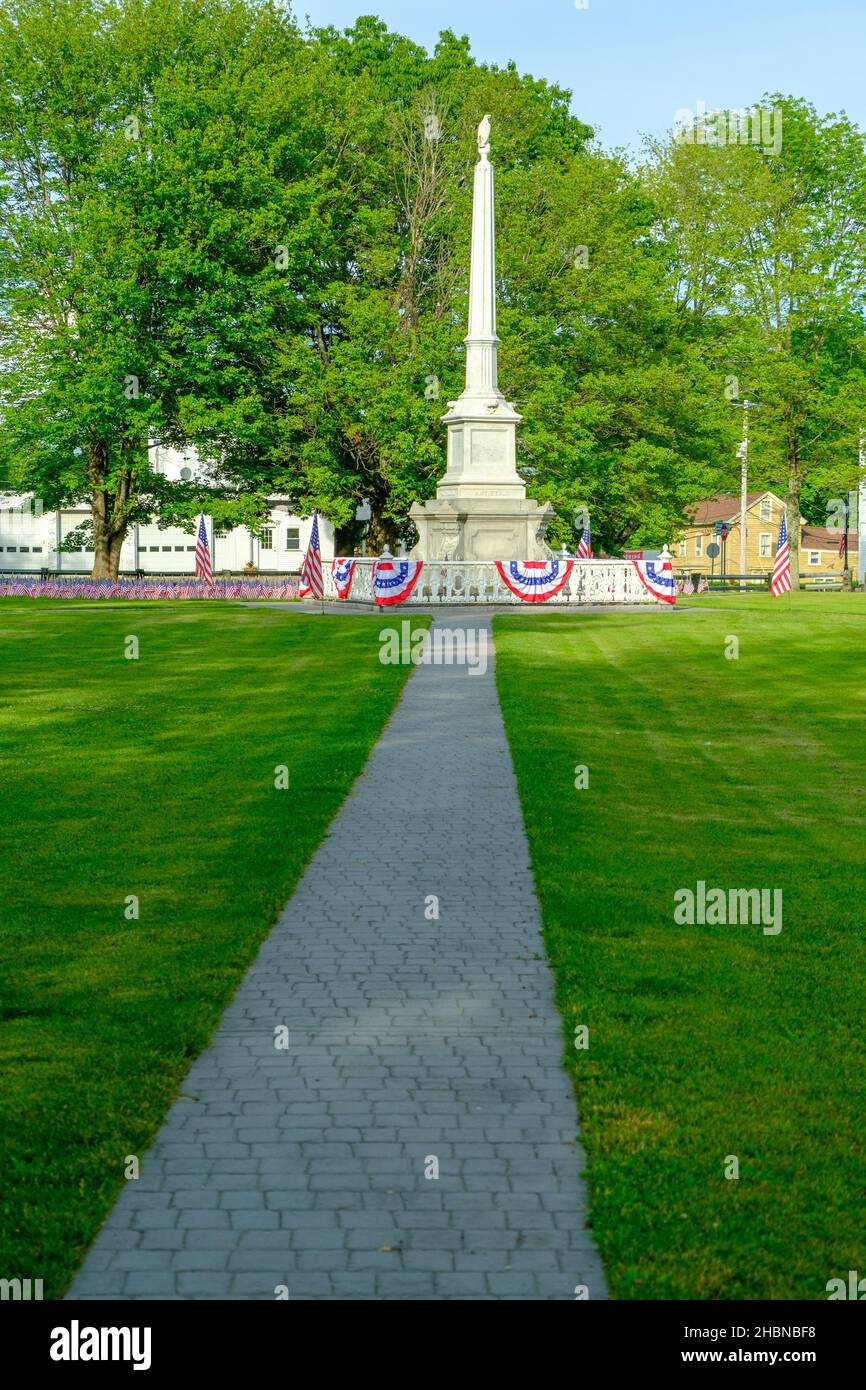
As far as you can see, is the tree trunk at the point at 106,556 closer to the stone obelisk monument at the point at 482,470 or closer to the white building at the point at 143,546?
the stone obelisk monument at the point at 482,470

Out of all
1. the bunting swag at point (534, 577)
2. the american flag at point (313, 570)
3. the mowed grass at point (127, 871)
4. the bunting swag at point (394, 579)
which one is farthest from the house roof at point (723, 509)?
the mowed grass at point (127, 871)

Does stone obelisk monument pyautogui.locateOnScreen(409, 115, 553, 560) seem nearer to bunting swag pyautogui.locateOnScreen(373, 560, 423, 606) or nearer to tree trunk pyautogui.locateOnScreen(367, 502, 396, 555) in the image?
bunting swag pyautogui.locateOnScreen(373, 560, 423, 606)

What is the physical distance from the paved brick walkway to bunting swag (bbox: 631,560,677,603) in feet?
90.9

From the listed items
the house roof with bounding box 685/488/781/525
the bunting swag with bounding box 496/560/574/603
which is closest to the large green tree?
the bunting swag with bounding box 496/560/574/603

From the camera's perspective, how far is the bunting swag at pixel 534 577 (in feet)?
115

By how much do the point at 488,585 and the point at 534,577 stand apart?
3.85 ft

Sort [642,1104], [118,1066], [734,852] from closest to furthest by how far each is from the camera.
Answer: [642,1104] → [118,1066] → [734,852]

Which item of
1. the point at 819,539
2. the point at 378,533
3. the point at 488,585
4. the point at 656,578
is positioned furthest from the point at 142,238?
the point at 819,539

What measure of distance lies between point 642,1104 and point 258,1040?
6.37 feet

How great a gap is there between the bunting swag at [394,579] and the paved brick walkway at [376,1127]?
79.8ft

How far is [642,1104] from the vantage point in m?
6.16

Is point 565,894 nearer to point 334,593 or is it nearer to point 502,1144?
point 502,1144

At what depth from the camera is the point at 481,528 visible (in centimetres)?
3662
